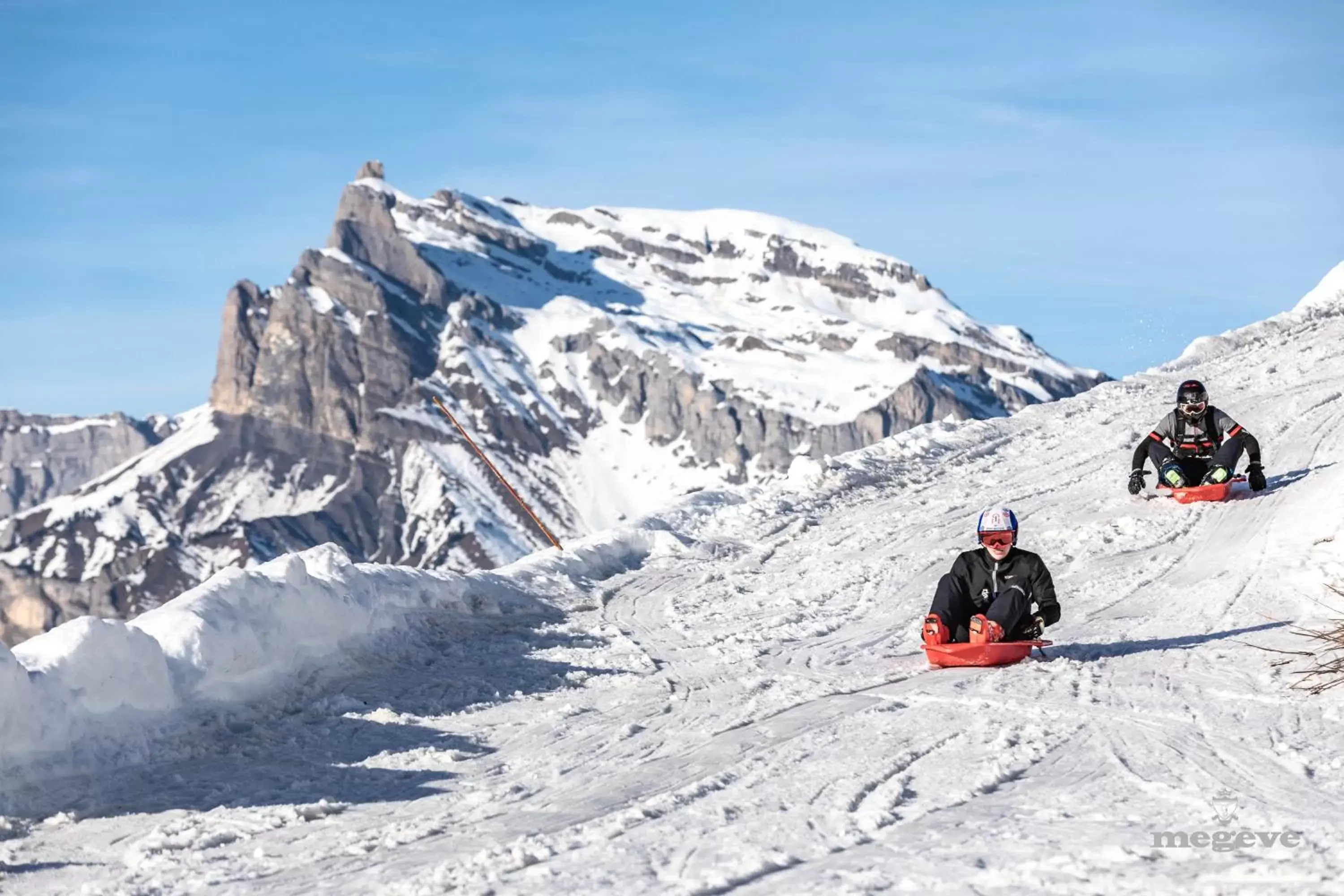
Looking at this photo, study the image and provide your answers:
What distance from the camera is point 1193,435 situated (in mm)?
20750

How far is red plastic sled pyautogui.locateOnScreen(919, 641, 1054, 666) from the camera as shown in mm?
12133

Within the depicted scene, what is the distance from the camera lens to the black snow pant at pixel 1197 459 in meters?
20.2

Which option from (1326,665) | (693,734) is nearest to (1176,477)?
(1326,665)

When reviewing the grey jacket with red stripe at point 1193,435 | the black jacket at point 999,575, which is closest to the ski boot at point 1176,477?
the grey jacket with red stripe at point 1193,435

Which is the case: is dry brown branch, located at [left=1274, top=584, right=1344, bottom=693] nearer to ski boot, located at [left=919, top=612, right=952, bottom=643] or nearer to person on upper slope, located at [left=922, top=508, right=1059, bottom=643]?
person on upper slope, located at [left=922, top=508, right=1059, bottom=643]

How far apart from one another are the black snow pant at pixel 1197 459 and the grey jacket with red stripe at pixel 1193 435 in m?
0.06

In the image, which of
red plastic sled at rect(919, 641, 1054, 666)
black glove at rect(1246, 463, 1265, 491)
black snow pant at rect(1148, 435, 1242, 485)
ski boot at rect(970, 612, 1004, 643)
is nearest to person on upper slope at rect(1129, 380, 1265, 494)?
black snow pant at rect(1148, 435, 1242, 485)

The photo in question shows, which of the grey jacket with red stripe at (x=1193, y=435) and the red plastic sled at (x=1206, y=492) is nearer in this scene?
the red plastic sled at (x=1206, y=492)

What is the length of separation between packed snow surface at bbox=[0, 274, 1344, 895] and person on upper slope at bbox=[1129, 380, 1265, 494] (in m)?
0.88

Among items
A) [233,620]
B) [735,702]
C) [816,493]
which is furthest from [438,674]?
[816,493]

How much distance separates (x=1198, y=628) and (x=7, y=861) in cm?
1001

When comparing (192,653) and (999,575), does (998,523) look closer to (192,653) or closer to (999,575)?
(999,575)

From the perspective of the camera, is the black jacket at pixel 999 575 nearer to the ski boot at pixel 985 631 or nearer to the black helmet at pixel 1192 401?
the ski boot at pixel 985 631

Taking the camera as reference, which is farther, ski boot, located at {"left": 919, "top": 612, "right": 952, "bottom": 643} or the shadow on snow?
the shadow on snow
